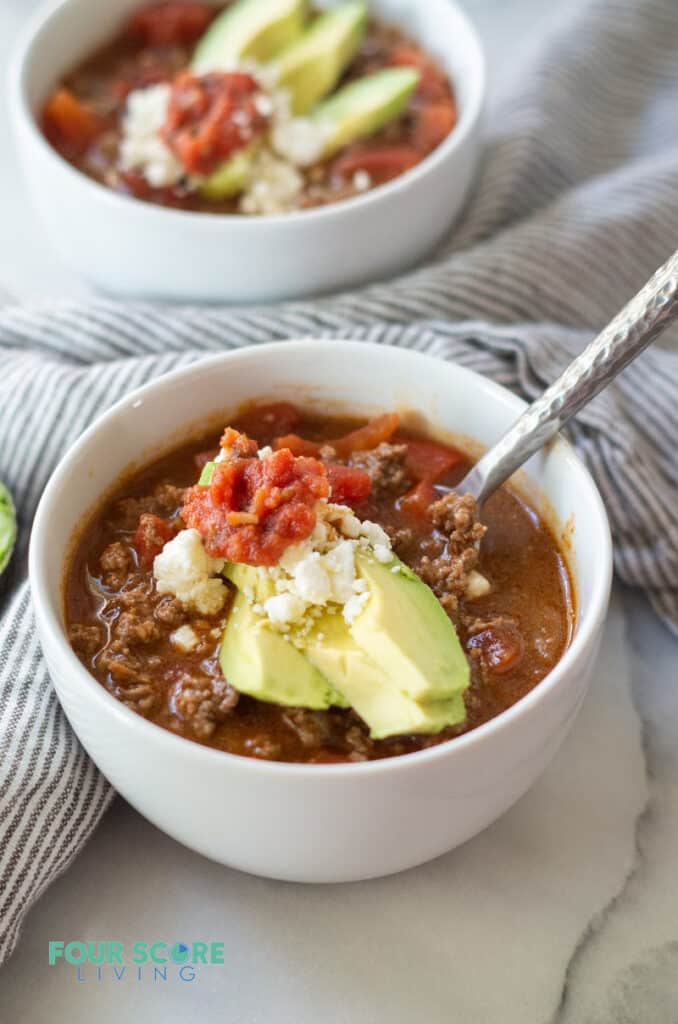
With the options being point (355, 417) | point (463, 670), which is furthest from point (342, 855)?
point (355, 417)

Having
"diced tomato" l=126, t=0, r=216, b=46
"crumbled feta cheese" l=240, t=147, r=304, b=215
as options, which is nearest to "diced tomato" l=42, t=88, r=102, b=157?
"diced tomato" l=126, t=0, r=216, b=46

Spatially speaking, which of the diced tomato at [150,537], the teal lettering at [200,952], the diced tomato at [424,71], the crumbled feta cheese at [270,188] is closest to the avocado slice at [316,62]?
the diced tomato at [424,71]

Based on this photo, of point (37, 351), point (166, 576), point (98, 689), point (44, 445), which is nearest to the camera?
point (98, 689)

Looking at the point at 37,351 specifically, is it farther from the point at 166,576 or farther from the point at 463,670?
the point at 463,670

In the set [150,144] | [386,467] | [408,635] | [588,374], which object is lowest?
[150,144]

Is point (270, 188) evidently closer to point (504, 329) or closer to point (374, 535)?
point (504, 329)

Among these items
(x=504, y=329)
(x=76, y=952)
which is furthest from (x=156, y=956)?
(x=504, y=329)
